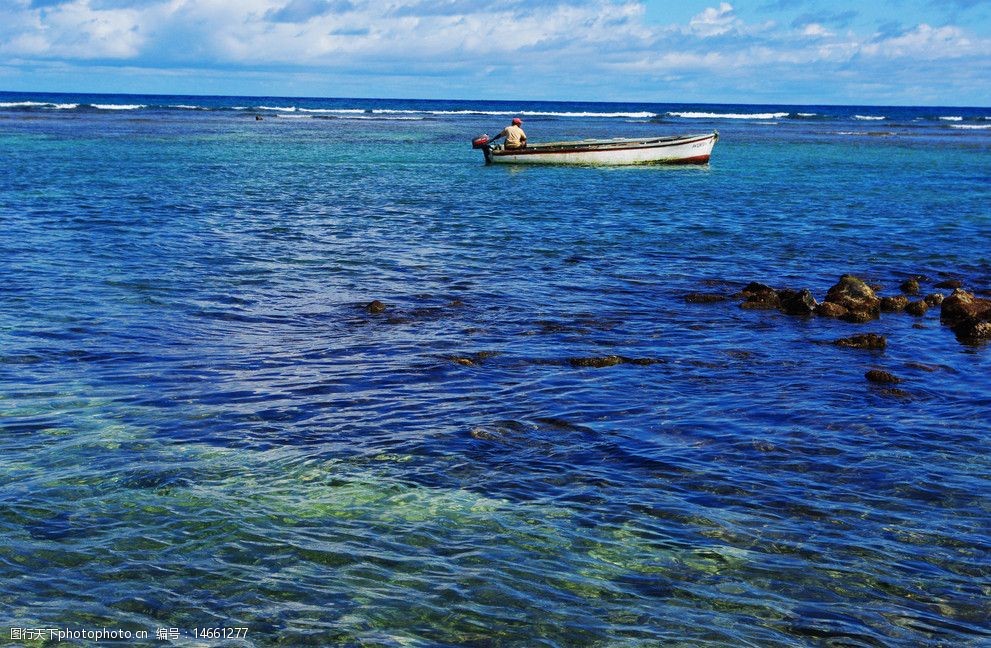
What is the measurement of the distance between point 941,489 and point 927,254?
14468 mm

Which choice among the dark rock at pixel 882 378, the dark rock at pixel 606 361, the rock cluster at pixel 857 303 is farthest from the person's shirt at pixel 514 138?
the dark rock at pixel 882 378

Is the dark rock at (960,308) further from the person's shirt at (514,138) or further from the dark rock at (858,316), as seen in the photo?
the person's shirt at (514,138)

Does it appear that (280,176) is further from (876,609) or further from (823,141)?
(823,141)

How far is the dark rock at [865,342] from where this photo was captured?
13047 mm

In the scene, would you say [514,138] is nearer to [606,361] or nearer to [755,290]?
[755,290]

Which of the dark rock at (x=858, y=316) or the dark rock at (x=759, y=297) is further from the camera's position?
the dark rock at (x=759, y=297)

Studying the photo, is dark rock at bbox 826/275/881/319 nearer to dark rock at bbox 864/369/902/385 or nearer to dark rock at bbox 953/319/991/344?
dark rock at bbox 953/319/991/344

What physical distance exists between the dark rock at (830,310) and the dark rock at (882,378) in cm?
360

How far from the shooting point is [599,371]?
11.7 meters

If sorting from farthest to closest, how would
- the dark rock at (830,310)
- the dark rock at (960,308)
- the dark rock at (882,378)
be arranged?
1. the dark rock at (830,310)
2. the dark rock at (960,308)
3. the dark rock at (882,378)

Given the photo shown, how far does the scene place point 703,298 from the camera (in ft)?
52.1

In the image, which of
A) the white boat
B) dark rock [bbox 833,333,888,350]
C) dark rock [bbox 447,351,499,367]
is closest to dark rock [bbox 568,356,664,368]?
dark rock [bbox 447,351,499,367]

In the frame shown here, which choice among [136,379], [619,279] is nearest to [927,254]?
[619,279]

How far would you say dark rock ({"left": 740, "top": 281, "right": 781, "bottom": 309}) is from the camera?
50.4 ft
